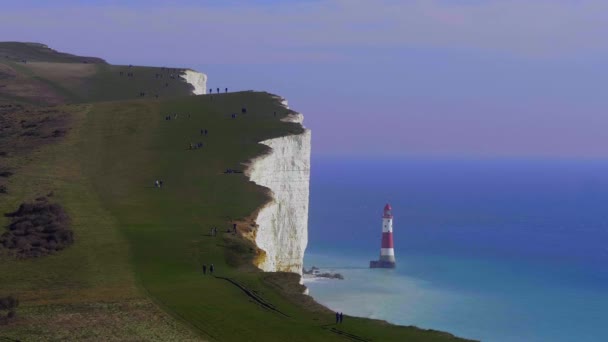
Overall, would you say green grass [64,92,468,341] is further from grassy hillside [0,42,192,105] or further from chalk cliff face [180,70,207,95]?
chalk cliff face [180,70,207,95]

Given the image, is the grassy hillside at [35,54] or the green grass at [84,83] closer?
the green grass at [84,83]

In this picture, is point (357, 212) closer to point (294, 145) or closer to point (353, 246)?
point (353, 246)

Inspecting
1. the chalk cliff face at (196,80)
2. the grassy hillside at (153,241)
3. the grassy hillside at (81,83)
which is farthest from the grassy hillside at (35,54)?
the grassy hillside at (153,241)

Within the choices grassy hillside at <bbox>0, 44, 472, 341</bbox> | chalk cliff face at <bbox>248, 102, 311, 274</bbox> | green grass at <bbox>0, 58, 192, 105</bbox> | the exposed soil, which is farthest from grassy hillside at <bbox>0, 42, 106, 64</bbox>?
the exposed soil

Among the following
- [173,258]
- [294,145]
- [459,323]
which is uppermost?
[294,145]

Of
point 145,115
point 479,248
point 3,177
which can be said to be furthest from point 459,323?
Answer: point 479,248

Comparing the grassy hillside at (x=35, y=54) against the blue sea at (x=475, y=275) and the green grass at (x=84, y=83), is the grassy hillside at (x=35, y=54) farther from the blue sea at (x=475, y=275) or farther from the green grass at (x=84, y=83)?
the blue sea at (x=475, y=275)
